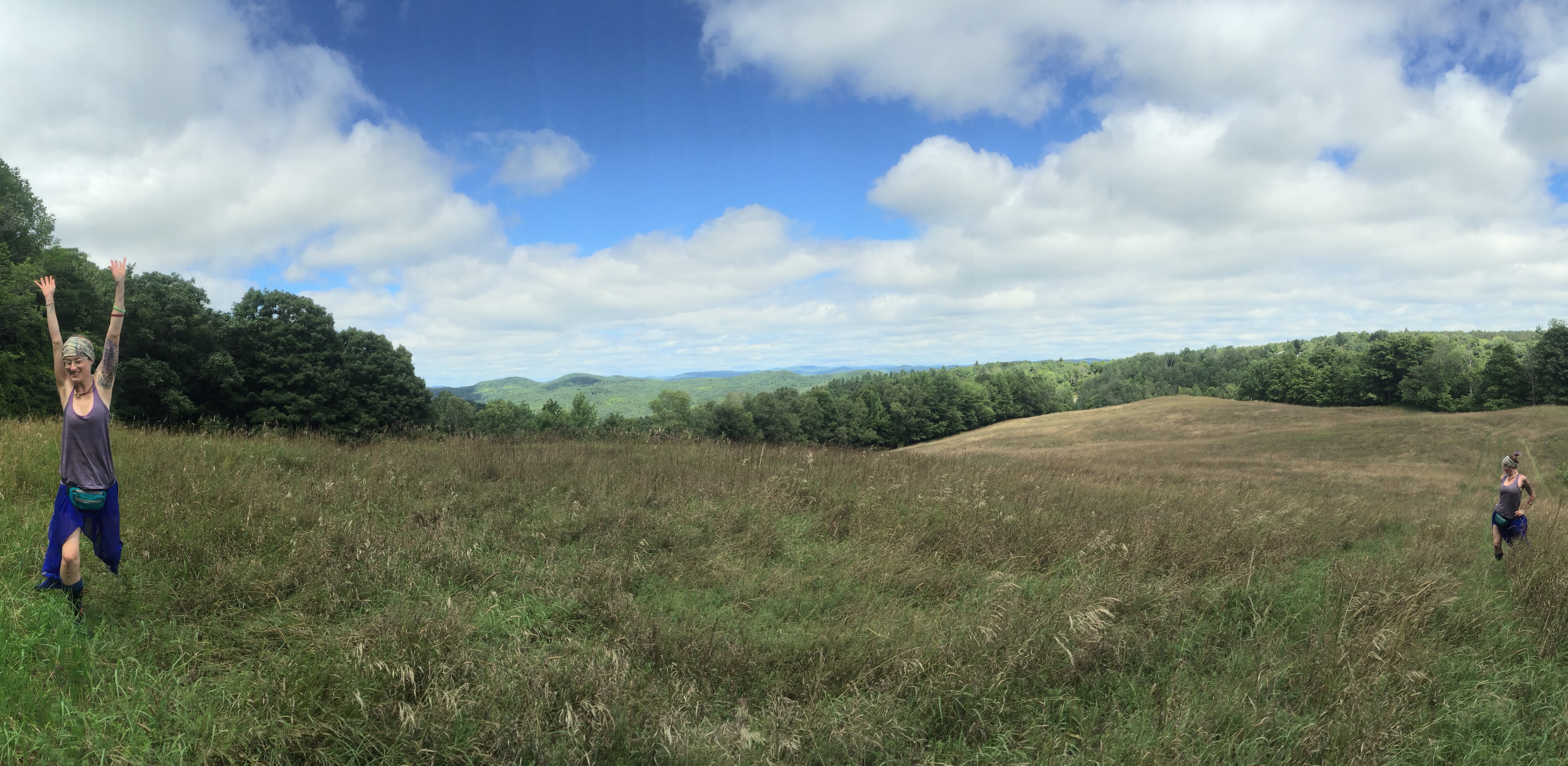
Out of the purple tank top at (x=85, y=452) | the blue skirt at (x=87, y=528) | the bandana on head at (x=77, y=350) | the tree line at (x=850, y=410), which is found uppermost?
the bandana on head at (x=77, y=350)

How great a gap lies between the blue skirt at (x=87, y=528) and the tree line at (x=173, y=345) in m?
22.7

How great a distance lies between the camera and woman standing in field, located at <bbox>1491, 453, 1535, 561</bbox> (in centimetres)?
855

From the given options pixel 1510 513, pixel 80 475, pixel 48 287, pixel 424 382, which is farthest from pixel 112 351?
pixel 424 382

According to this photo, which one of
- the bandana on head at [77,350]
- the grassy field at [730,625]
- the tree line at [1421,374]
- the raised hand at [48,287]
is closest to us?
the grassy field at [730,625]

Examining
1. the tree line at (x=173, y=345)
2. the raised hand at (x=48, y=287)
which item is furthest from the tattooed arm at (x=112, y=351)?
the tree line at (x=173, y=345)

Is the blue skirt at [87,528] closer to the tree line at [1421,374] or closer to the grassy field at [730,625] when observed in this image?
the grassy field at [730,625]

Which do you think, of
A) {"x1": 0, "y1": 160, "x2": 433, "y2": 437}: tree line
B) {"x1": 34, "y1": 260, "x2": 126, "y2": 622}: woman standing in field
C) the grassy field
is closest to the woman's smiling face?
{"x1": 34, "y1": 260, "x2": 126, "y2": 622}: woman standing in field

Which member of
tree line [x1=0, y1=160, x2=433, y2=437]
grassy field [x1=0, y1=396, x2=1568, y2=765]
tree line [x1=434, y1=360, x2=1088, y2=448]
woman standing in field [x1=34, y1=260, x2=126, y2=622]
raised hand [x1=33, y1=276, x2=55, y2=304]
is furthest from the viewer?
tree line [x1=434, y1=360, x2=1088, y2=448]

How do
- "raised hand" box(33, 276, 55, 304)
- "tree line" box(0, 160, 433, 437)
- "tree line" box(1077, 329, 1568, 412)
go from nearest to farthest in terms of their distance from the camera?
1. "raised hand" box(33, 276, 55, 304)
2. "tree line" box(0, 160, 433, 437)
3. "tree line" box(1077, 329, 1568, 412)

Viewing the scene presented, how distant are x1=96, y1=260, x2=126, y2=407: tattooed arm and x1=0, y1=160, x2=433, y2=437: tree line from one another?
22.5 meters

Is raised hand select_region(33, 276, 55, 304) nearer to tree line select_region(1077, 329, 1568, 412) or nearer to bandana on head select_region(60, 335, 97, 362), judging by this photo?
bandana on head select_region(60, 335, 97, 362)

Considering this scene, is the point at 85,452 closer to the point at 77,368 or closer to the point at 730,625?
the point at 77,368

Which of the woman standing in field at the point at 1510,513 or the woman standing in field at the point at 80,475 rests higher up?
the woman standing in field at the point at 80,475

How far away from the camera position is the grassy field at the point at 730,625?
3387 mm
